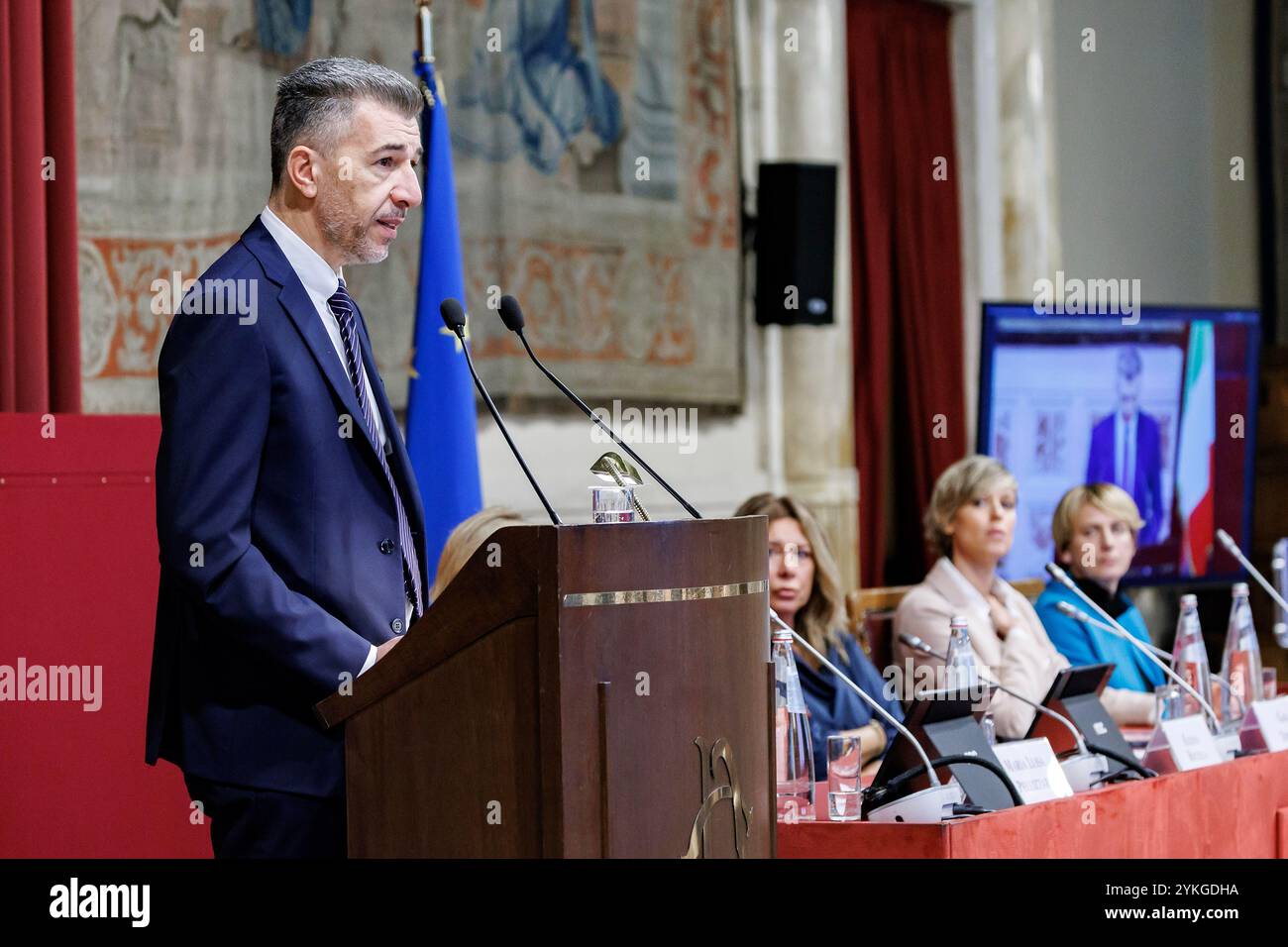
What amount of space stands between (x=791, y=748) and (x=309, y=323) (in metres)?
1.07

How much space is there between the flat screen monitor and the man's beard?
4.22 meters

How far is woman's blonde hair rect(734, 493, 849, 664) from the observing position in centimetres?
420

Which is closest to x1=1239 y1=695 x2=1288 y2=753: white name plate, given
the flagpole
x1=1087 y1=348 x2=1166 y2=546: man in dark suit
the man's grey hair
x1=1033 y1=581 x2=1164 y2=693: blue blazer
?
x1=1033 y1=581 x2=1164 y2=693: blue blazer

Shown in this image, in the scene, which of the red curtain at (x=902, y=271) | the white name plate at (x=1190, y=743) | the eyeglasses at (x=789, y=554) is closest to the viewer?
the white name plate at (x=1190, y=743)

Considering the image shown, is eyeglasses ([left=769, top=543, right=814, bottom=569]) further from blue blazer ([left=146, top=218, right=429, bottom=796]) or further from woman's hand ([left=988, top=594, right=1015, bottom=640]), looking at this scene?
blue blazer ([left=146, top=218, right=429, bottom=796])

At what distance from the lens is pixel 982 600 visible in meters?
4.64

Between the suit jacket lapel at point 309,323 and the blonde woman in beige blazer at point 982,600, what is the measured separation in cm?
250

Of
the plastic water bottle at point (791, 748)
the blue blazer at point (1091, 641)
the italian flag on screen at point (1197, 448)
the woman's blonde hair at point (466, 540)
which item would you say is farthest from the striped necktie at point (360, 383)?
the italian flag on screen at point (1197, 448)

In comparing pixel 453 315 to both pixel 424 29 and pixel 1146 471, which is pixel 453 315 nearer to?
pixel 424 29

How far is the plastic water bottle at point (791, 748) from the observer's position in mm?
2748

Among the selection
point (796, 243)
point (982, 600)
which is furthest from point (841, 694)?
point (796, 243)

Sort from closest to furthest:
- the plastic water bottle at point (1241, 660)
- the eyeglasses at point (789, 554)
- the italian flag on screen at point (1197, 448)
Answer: the plastic water bottle at point (1241, 660)
the eyeglasses at point (789, 554)
the italian flag on screen at point (1197, 448)

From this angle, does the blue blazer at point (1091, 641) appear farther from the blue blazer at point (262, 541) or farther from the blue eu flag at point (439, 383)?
the blue blazer at point (262, 541)
